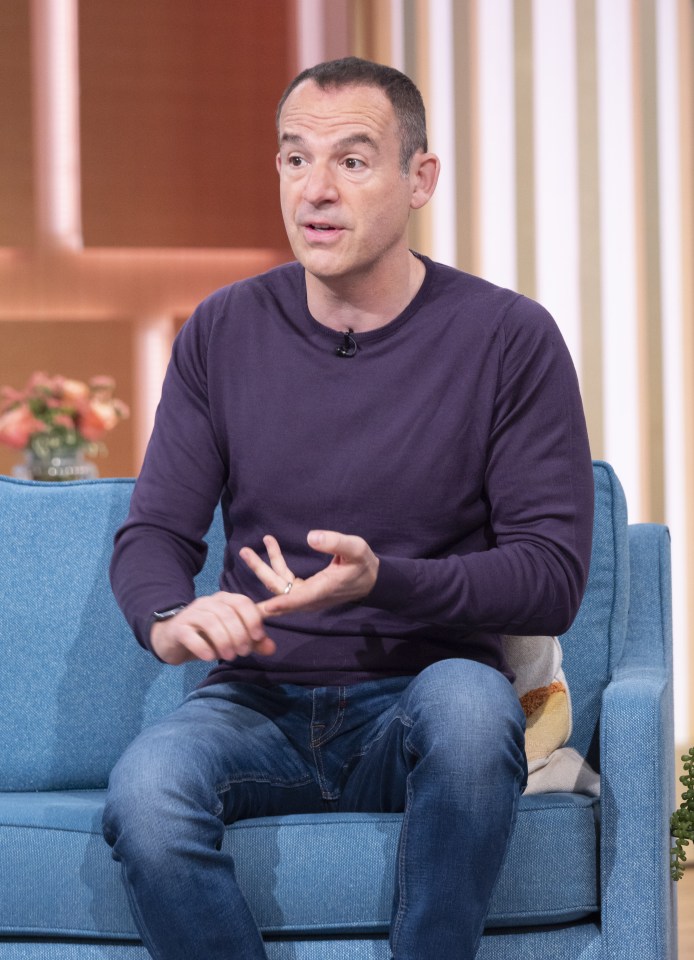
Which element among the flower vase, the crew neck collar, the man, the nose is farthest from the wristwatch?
the flower vase

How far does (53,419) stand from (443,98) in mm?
1438

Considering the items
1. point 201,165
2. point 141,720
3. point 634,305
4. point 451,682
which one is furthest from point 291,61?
point 451,682

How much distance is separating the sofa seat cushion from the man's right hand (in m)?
0.27

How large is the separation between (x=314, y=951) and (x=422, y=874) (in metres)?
0.27

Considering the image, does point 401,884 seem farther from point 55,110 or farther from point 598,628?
point 55,110

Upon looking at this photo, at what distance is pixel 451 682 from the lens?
4.91 feet

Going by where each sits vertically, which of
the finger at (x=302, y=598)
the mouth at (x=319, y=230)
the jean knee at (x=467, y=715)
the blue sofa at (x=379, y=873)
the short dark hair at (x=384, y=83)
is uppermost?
the short dark hair at (x=384, y=83)

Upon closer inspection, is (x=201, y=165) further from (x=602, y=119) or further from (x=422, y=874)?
(x=422, y=874)

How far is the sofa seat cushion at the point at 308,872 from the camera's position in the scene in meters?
1.58

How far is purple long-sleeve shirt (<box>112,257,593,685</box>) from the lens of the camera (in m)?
1.66

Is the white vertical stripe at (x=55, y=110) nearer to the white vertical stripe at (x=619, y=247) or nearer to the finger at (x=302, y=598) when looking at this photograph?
the white vertical stripe at (x=619, y=247)

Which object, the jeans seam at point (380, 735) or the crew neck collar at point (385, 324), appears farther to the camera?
the crew neck collar at point (385, 324)

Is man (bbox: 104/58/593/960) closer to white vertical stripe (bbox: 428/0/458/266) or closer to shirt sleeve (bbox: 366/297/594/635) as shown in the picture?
shirt sleeve (bbox: 366/297/594/635)

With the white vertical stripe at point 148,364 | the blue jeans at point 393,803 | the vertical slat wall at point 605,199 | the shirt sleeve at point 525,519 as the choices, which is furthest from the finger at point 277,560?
the white vertical stripe at point 148,364
